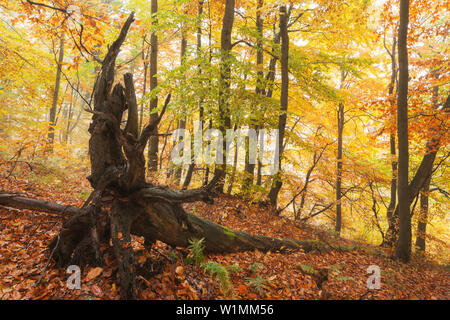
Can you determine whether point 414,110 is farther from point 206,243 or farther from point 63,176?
point 63,176

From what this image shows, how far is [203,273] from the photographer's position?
13.7 ft

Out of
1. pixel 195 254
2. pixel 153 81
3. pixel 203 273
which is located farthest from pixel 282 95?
pixel 203 273

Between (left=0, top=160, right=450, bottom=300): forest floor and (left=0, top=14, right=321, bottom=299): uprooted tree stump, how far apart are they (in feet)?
0.99

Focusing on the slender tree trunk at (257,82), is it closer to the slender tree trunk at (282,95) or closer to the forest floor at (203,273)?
the slender tree trunk at (282,95)

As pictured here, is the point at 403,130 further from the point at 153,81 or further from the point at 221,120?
the point at 153,81

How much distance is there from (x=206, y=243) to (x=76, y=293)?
240 cm

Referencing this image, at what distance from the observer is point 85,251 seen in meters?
3.65

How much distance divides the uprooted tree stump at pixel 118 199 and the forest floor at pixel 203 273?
302 mm

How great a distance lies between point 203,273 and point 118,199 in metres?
2.05

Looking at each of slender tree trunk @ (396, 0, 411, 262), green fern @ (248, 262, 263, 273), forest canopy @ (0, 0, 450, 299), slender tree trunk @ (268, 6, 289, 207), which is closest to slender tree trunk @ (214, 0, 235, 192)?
forest canopy @ (0, 0, 450, 299)

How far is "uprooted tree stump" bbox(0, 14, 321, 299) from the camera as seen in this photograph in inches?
134

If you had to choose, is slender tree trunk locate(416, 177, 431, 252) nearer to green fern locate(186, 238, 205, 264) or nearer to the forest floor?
the forest floor
